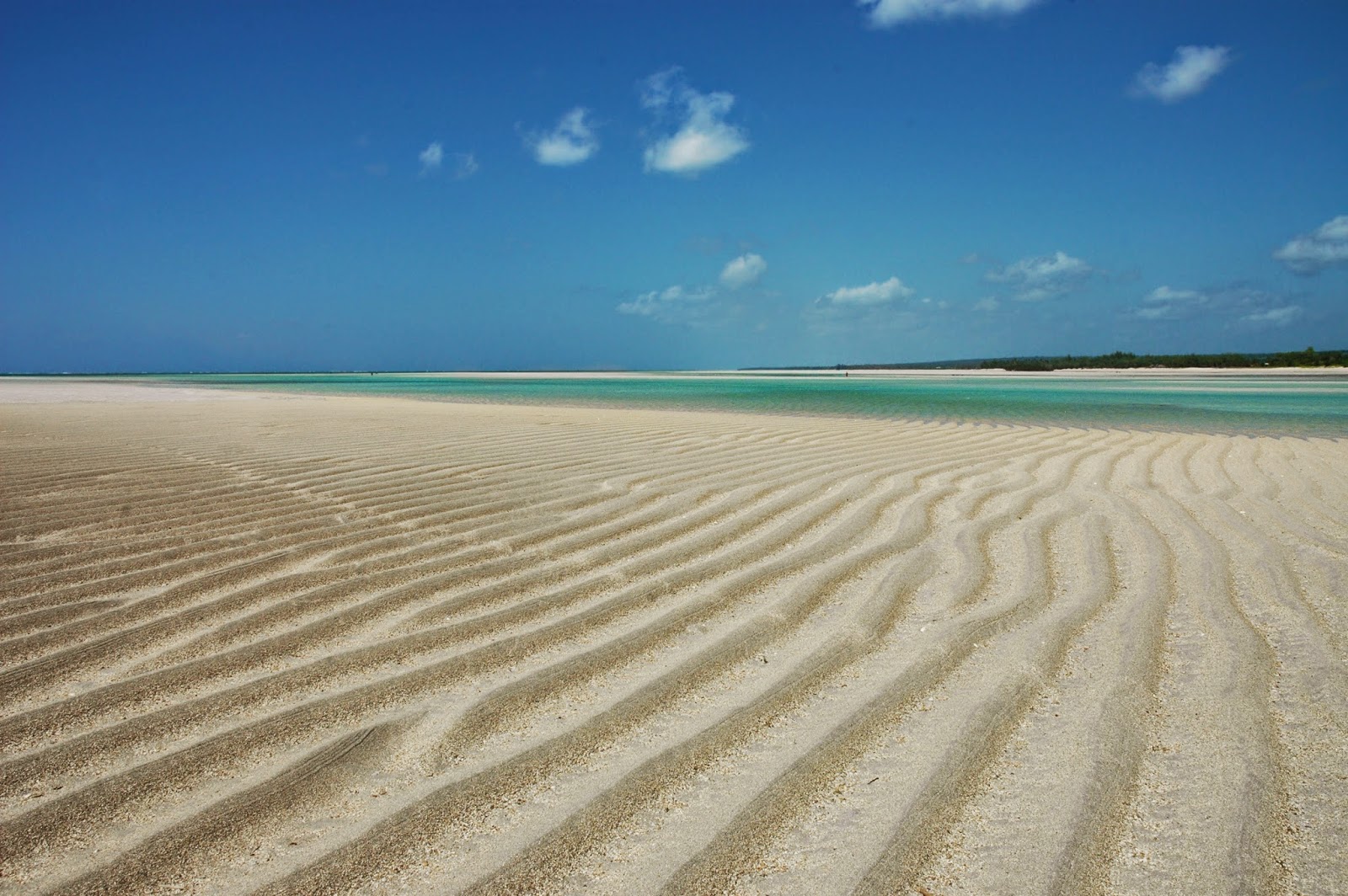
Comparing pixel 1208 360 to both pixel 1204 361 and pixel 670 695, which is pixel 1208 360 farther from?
pixel 670 695

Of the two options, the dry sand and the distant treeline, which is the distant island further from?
the dry sand

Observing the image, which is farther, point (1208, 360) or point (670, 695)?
point (1208, 360)

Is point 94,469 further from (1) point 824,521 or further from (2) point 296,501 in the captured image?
(1) point 824,521

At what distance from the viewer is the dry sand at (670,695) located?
1454 millimetres

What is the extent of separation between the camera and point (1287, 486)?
5.24 metres

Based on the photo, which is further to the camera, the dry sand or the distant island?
the distant island

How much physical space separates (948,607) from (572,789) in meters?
1.72

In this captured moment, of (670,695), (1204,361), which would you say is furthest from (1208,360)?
(670,695)

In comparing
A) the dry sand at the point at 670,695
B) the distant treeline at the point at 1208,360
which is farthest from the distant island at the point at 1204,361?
the dry sand at the point at 670,695

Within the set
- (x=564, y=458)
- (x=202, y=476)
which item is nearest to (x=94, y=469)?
(x=202, y=476)

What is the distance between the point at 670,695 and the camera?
2.11 m

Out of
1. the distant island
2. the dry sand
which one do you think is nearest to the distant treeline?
the distant island

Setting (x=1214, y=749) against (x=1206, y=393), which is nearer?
(x=1214, y=749)

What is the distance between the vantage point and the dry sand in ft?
4.77
